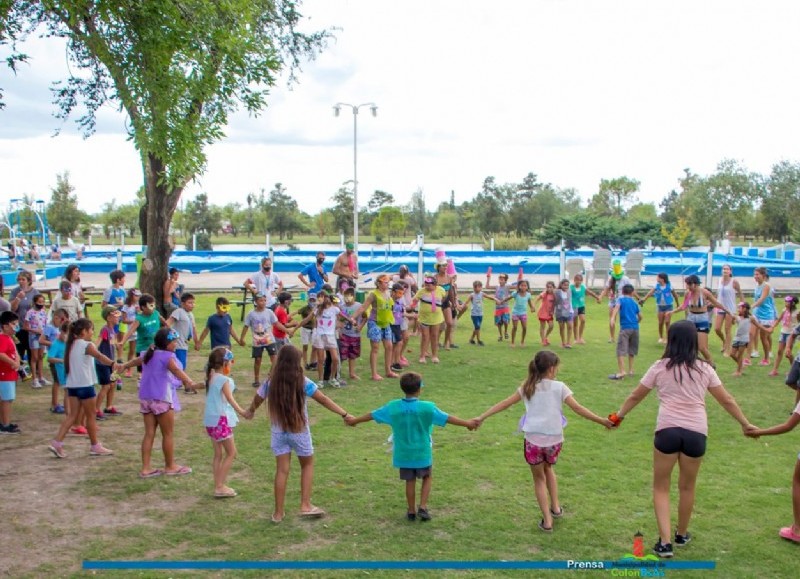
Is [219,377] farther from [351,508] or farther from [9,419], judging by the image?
[9,419]

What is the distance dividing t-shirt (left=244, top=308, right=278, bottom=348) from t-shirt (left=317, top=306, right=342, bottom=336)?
2.21 ft

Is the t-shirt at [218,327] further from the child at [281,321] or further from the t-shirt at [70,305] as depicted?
the t-shirt at [70,305]

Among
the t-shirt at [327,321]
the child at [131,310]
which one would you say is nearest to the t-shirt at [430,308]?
the t-shirt at [327,321]

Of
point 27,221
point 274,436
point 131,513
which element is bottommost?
point 131,513

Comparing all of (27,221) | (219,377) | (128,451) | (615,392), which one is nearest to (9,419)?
(128,451)

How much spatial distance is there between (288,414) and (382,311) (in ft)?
19.8

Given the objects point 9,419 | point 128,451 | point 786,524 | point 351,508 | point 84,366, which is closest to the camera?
point 786,524

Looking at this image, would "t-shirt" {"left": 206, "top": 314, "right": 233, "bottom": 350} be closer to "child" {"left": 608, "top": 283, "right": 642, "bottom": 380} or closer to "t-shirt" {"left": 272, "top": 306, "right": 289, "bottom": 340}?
→ "t-shirt" {"left": 272, "top": 306, "right": 289, "bottom": 340}

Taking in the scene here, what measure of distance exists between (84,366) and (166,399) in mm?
1203

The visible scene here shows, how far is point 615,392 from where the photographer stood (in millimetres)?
11258

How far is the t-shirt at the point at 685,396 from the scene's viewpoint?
5.53 meters

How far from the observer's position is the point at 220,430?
6.88 meters

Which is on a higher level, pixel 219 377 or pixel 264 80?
pixel 264 80

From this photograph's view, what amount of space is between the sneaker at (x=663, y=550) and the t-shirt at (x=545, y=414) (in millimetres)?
1035
